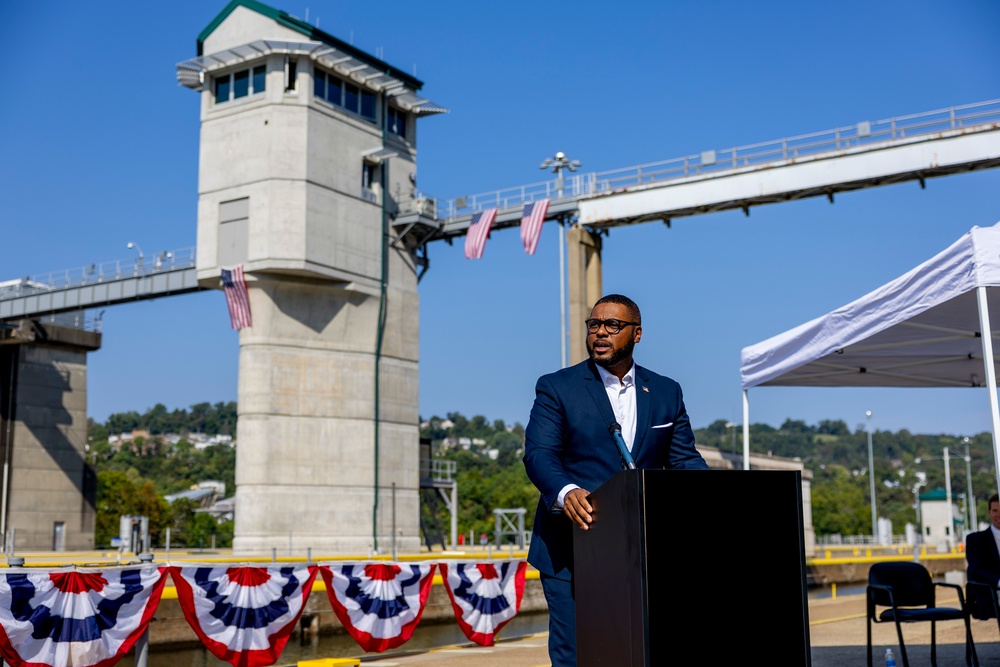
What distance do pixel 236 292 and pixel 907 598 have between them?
3786 cm

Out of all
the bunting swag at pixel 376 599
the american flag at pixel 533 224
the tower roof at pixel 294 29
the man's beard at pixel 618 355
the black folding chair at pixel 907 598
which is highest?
the tower roof at pixel 294 29

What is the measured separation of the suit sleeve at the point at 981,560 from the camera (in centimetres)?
914

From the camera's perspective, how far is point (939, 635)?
12.4m

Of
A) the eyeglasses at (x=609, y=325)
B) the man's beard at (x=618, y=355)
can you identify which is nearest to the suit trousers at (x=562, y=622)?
the man's beard at (x=618, y=355)

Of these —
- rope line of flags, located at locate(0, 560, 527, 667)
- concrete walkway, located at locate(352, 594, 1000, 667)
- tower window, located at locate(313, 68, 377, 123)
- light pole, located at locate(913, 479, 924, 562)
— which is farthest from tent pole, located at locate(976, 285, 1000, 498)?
tower window, located at locate(313, 68, 377, 123)

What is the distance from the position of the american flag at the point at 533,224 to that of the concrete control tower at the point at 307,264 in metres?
6.77

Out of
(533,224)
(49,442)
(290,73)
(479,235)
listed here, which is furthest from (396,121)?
(49,442)

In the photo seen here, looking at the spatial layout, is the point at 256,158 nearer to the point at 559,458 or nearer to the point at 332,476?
the point at 332,476

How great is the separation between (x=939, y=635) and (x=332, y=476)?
35.4 meters

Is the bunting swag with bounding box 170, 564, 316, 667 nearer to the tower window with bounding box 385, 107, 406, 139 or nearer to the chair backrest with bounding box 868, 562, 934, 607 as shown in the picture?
the chair backrest with bounding box 868, 562, 934, 607

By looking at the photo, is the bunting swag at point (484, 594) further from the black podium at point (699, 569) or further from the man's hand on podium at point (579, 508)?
the black podium at point (699, 569)

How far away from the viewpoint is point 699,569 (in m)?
3.43

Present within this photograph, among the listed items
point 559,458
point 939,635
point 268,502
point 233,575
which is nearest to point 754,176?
point 268,502

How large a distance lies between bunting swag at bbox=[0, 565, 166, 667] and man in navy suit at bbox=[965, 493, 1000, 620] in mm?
7617
